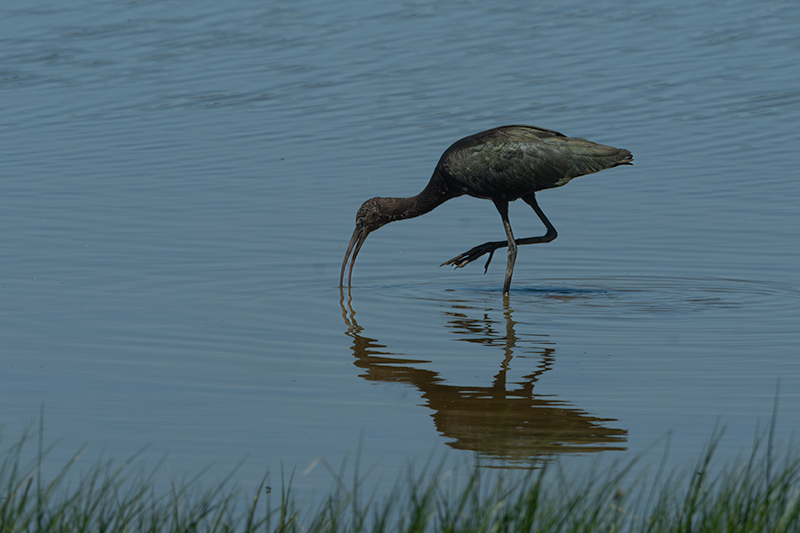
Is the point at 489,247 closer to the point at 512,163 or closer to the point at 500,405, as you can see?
the point at 512,163

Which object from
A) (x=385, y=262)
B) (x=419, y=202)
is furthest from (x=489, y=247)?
(x=385, y=262)

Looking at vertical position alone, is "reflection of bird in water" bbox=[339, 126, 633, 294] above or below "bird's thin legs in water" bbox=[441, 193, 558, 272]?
above

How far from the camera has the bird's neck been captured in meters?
10.8

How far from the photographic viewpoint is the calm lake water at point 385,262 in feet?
21.6

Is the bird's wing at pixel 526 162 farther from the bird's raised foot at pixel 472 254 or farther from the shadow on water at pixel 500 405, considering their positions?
the shadow on water at pixel 500 405

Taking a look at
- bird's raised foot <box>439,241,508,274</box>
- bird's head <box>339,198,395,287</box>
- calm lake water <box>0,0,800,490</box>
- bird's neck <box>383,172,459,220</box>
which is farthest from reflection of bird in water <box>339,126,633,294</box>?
calm lake water <box>0,0,800,490</box>

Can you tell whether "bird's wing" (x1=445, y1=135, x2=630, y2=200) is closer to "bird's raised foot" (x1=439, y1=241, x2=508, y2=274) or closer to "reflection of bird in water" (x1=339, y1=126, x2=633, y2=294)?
"reflection of bird in water" (x1=339, y1=126, x2=633, y2=294)

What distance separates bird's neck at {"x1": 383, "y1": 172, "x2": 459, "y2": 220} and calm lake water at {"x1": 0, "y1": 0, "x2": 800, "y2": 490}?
44cm

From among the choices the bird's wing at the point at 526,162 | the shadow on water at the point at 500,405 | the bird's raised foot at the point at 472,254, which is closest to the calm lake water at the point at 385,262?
the shadow on water at the point at 500,405

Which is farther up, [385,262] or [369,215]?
[369,215]

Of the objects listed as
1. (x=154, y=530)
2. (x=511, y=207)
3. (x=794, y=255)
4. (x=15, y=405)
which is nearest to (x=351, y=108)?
(x=511, y=207)

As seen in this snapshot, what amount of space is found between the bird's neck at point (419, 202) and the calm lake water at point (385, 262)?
442 millimetres

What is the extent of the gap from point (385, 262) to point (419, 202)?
627mm

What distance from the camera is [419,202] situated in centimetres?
1096
